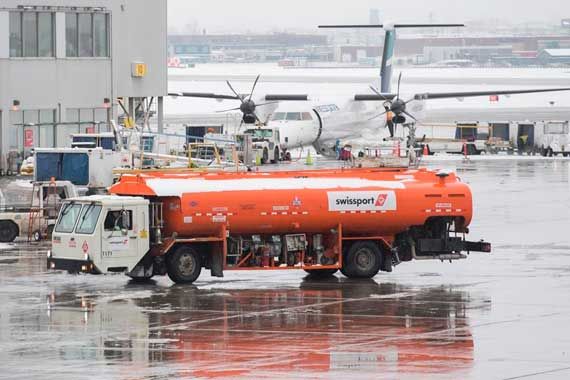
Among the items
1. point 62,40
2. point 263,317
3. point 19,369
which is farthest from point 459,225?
point 62,40

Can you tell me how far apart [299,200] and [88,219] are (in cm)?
433

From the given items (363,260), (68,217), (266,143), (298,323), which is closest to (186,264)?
(68,217)

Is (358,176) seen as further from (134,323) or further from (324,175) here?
(134,323)

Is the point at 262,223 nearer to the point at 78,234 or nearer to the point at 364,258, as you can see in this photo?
the point at 364,258

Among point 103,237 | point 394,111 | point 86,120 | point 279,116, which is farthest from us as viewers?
point 394,111

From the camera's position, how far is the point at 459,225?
1177 inches

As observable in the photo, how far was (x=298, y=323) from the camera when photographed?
23.3m

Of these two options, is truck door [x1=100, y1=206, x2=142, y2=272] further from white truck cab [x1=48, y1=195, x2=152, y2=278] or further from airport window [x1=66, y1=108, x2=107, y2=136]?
airport window [x1=66, y1=108, x2=107, y2=136]

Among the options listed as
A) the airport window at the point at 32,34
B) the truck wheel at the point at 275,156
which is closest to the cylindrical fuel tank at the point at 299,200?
the airport window at the point at 32,34

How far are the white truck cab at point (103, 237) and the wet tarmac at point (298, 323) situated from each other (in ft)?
1.85

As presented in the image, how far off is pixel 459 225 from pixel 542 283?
8.18ft

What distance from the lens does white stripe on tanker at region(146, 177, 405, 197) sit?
28.1 metres

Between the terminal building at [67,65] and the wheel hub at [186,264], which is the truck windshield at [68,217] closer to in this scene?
the wheel hub at [186,264]

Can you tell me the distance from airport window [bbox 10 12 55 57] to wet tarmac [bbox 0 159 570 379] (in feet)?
89.7
